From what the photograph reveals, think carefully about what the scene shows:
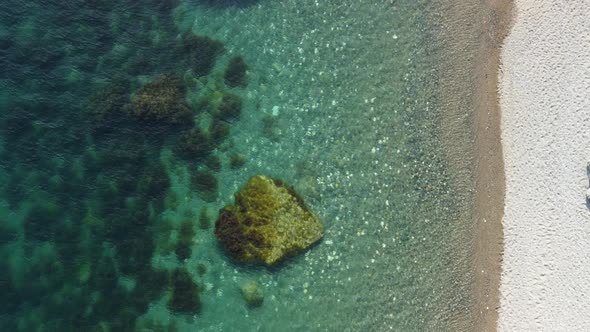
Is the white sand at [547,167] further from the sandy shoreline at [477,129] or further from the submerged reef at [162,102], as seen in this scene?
the submerged reef at [162,102]

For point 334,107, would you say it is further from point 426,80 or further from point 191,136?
point 191,136

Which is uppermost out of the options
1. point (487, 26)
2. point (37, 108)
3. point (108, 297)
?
point (487, 26)

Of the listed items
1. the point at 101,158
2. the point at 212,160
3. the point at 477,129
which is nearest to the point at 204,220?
the point at 212,160

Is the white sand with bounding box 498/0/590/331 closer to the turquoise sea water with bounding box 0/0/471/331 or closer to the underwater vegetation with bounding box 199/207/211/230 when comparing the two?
the turquoise sea water with bounding box 0/0/471/331

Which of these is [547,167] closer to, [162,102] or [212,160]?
[212,160]

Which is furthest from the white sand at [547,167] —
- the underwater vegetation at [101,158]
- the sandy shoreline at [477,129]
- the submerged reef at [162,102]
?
the submerged reef at [162,102]

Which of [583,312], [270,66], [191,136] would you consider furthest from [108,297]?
[583,312]
